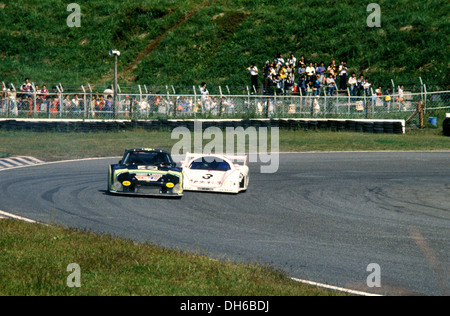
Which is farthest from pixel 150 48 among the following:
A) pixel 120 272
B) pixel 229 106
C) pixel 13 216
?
pixel 120 272

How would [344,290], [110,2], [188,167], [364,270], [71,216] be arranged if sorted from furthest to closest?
[110,2]
[188,167]
[71,216]
[364,270]
[344,290]

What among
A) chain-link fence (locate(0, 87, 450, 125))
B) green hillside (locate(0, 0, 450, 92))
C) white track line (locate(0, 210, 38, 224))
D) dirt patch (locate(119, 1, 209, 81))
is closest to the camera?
white track line (locate(0, 210, 38, 224))

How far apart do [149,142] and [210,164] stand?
10920 mm

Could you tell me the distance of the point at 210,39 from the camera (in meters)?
50.7

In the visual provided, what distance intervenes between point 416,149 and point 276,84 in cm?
959

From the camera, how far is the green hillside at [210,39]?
4206cm

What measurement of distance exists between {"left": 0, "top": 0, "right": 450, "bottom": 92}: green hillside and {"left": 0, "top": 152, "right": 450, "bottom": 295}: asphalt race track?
21067 millimetres

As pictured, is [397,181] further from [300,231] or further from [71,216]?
[71,216]

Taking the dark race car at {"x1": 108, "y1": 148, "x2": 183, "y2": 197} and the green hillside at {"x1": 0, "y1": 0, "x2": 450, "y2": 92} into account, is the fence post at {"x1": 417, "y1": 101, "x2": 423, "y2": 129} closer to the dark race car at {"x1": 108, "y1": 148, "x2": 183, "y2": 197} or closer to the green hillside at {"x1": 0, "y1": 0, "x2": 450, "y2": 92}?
the green hillside at {"x1": 0, "y1": 0, "x2": 450, "y2": 92}

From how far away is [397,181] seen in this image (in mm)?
18453

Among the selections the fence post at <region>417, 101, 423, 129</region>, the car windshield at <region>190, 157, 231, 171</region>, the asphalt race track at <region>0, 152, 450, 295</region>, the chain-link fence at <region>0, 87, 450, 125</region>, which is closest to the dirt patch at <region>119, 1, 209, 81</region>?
the chain-link fence at <region>0, 87, 450, 125</region>

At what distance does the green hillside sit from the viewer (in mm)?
42062

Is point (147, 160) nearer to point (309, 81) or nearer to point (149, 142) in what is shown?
point (149, 142)
